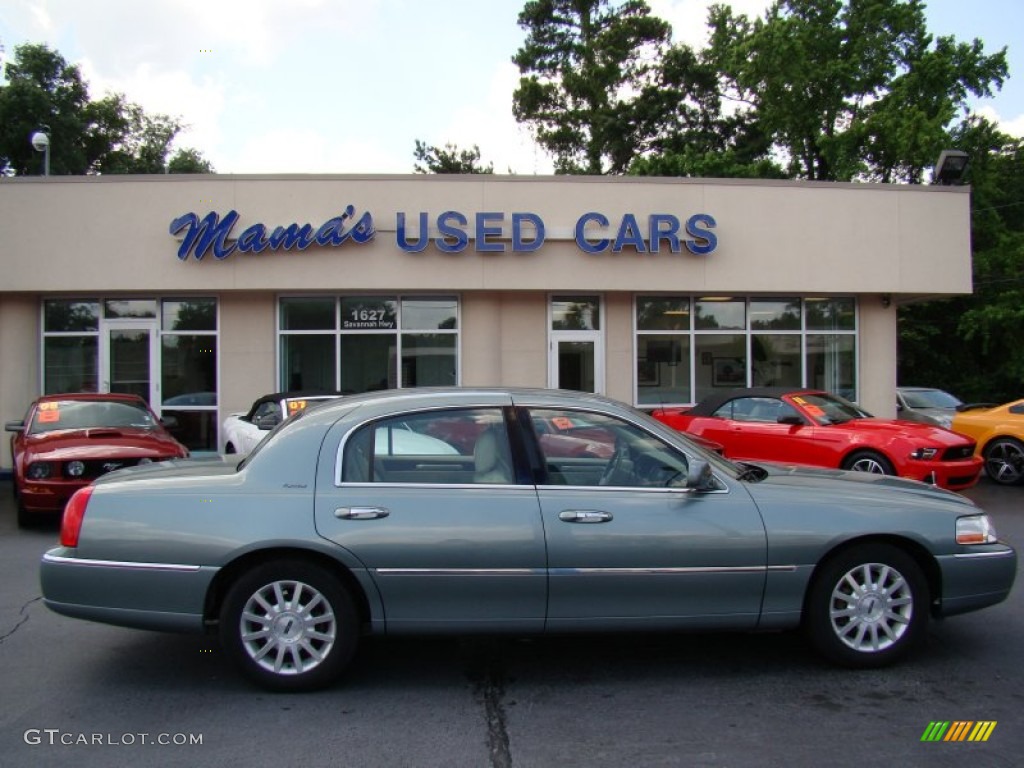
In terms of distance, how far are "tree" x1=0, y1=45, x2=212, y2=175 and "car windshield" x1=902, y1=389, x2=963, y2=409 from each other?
32729 mm

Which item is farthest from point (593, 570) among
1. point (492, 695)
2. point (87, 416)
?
point (87, 416)

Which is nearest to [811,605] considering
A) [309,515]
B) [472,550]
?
[472,550]

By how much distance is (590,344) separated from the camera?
51.1 ft

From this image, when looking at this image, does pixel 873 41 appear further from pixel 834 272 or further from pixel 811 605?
pixel 811 605

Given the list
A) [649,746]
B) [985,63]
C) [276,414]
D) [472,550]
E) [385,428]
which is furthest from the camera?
[985,63]

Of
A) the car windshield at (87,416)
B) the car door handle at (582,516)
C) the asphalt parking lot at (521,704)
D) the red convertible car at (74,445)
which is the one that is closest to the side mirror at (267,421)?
the red convertible car at (74,445)

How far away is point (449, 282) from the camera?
14.6 m

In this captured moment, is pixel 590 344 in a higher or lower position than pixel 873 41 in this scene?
lower

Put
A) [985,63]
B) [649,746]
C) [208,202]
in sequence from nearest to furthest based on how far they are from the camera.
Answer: [649,746] → [208,202] → [985,63]

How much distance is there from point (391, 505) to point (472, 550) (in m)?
0.48

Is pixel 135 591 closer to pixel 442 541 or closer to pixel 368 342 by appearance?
pixel 442 541

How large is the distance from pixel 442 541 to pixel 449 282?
10751 millimetres

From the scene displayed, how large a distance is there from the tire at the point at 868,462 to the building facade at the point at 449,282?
5498 mm

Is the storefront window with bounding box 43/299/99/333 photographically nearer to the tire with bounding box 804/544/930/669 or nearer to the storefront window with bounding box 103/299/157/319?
the storefront window with bounding box 103/299/157/319
